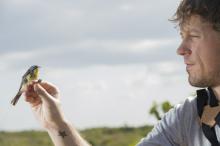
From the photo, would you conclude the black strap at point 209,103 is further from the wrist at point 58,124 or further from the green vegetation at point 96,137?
the green vegetation at point 96,137

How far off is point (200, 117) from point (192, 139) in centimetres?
13

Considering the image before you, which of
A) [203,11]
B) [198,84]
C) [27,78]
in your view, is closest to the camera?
[198,84]

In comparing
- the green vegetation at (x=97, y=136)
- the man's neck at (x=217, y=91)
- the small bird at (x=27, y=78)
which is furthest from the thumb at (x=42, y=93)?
the green vegetation at (x=97, y=136)

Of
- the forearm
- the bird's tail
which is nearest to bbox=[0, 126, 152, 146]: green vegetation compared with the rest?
the bird's tail

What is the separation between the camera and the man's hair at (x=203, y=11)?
3.43m

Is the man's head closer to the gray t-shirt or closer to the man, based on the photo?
the man

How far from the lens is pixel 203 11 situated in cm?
346

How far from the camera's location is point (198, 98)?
134 inches

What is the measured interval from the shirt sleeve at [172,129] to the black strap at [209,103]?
0.24ft

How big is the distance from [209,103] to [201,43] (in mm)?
326

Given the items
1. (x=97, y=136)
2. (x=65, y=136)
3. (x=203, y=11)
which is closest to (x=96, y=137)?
(x=97, y=136)

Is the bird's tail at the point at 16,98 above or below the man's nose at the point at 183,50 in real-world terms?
below

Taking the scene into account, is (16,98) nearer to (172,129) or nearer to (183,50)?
(172,129)

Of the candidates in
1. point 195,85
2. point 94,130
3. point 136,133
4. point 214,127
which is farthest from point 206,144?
point 94,130
